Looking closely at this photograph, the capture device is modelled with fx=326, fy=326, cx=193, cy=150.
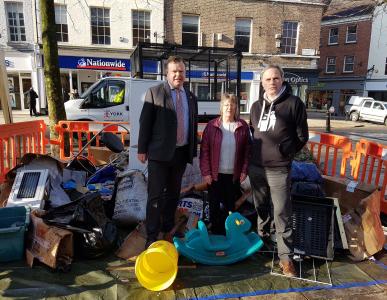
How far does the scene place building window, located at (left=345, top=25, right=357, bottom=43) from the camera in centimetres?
3027

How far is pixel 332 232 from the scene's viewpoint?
3.20m

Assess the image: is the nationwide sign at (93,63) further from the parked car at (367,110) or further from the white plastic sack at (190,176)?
the parked car at (367,110)

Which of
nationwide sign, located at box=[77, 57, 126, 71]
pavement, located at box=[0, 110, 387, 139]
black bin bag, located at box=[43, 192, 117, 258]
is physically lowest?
pavement, located at box=[0, 110, 387, 139]

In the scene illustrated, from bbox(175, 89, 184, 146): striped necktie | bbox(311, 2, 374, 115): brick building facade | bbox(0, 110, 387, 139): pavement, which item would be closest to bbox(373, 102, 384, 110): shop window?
bbox(0, 110, 387, 139): pavement

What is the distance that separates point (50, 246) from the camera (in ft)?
9.19

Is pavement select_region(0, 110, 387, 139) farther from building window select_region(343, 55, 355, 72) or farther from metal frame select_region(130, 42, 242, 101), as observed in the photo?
building window select_region(343, 55, 355, 72)

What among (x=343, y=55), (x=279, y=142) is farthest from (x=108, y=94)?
(x=343, y=55)

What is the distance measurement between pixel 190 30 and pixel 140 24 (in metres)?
2.94

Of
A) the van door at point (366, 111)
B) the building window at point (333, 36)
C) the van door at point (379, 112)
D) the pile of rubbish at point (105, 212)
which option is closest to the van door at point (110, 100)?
the pile of rubbish at point (105, 212)

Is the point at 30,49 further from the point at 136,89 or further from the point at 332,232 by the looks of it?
the point at 332,232

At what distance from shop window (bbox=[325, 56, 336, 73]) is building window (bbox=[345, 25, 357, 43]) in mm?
2063

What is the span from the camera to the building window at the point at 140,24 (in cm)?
1864

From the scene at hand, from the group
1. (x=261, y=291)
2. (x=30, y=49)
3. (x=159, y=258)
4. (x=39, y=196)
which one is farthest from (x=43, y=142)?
(x=30, y=49)

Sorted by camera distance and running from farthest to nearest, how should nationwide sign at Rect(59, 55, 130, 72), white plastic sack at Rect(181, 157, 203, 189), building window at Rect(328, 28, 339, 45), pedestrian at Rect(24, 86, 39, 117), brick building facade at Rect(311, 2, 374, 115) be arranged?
building window at Rect(328, 28, 339, 45)
brick building facade at Rect(311, 2, 374, 115)
nationwide sign at Rect(59, 55, 130, 72)
pedestrian at Rect(24, 86, 39, 117)
white plastic sack at Rect(181, 157, 203, 189)
